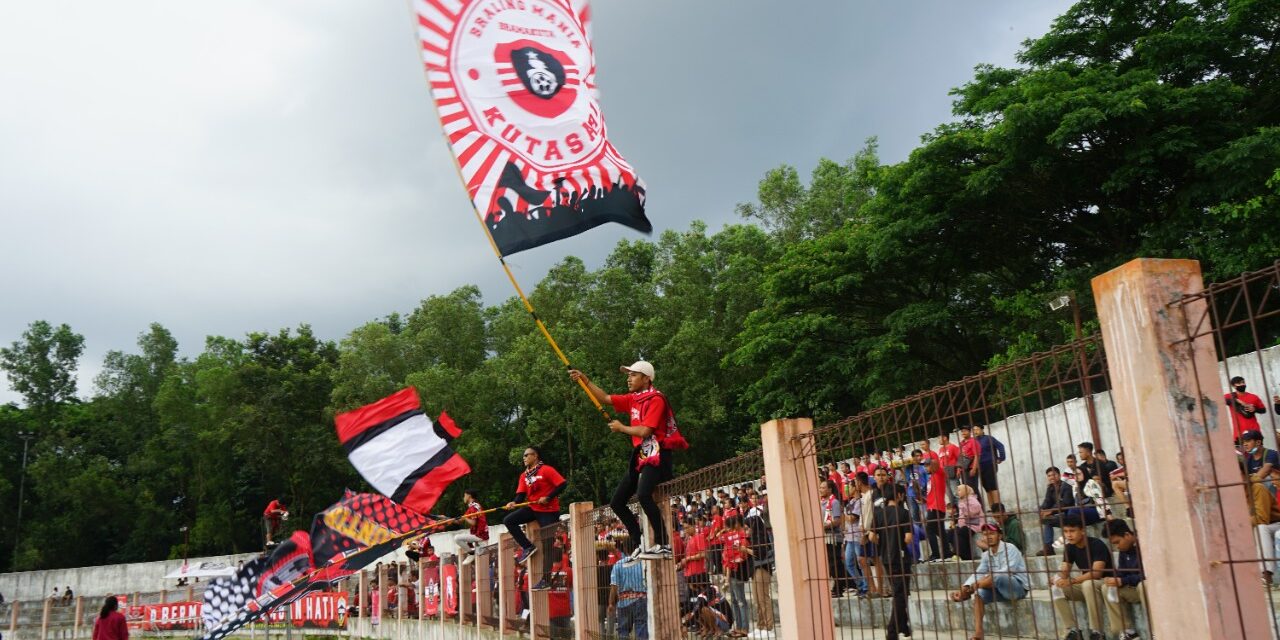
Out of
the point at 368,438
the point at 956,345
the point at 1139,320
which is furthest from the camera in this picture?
the point at 956,345

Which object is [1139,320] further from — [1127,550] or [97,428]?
[97,428]

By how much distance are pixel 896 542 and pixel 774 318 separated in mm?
22356

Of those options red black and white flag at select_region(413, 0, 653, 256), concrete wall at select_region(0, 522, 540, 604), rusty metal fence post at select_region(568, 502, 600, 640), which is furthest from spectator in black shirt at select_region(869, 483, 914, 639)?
concrete wall at select_region(0, 522, 540, 604)

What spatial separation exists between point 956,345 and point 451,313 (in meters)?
24.5

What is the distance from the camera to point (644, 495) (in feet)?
22.1

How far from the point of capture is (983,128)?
74.8ft

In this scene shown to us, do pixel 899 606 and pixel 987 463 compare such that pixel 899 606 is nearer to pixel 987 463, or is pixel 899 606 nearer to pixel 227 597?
pixel 987 463

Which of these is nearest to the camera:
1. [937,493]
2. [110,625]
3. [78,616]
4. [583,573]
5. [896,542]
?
[937,493]

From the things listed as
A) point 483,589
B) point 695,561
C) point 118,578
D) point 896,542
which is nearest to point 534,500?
point 483,589

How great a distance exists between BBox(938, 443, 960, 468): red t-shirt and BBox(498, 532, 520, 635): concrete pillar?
7.18 m

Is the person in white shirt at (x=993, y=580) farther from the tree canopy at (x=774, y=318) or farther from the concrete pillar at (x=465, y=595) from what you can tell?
the tree canopy at (x=774, y=318)

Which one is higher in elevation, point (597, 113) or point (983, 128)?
point (983, 128)

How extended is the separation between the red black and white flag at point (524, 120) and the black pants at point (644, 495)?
195cm

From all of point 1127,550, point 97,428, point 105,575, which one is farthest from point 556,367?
point 97,428
